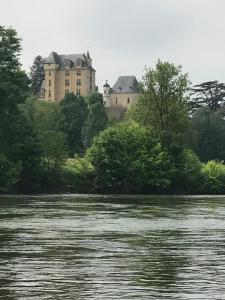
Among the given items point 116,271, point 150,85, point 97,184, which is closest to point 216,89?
point 150,85

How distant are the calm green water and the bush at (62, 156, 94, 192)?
48852 mm

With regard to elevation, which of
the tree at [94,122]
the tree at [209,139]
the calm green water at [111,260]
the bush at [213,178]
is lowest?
the calm green water at [111,260]

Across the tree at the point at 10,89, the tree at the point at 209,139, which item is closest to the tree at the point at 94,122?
the tree at the point at 209,139

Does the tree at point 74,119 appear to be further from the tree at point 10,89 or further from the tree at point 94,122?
the tree at point 10,89

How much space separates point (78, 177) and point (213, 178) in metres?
17.6

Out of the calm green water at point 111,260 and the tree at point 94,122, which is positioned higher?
the tree at point 94,122

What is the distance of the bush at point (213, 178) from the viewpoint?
8988cm

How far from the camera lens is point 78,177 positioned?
8300 cm

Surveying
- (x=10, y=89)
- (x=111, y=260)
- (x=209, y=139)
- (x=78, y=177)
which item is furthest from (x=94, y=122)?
(x=111, y=260)

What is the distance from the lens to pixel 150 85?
91.1 metres

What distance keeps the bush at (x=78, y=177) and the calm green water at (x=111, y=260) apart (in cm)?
4885

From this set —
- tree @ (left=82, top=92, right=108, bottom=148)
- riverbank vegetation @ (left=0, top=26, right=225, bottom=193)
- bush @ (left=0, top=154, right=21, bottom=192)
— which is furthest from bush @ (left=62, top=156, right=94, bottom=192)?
tree @ (left=82, top=92, right=108, bottom=148)

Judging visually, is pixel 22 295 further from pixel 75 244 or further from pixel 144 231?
pixel 144 231

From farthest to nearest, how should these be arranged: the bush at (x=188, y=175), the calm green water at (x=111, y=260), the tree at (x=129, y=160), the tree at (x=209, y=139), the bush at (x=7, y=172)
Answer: the tree at (x=209, y=139) < the bush at (x=188, y=175) < the tree at (x=129, y=160) < the bush at (x=7, y=172) < the calm green water at (x=111, y=260)
